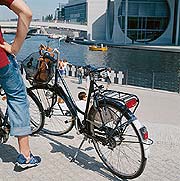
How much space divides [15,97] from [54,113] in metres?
1.32

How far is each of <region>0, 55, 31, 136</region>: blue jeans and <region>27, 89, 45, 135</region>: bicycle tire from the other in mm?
Result: 876

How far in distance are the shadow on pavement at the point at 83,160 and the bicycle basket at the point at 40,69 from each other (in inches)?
33.8

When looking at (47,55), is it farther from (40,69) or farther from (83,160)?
(83,160)

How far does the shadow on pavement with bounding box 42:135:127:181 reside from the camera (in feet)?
10.4

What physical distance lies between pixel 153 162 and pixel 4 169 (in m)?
1.66

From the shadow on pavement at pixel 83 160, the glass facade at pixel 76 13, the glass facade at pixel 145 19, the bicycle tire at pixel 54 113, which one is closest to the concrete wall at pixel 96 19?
the glass facade at pixel 145 19

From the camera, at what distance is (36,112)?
13.5ft

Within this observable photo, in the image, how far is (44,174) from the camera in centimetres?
307

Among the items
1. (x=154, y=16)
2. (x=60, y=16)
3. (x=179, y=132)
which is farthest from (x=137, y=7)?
(x=60, y=16)

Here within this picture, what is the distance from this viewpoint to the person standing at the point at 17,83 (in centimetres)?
251

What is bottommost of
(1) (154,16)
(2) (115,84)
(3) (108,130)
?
(2) (115,84)

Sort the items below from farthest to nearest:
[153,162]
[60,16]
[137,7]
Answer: [60,16] < [137,7] < [153,162]

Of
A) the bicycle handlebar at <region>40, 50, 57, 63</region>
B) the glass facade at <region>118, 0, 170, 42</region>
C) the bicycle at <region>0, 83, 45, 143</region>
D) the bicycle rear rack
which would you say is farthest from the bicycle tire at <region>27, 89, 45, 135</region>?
the glass facade at <region>118, 0, 170, 42</region>

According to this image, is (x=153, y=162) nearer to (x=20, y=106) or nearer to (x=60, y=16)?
(x=20, y=106)
